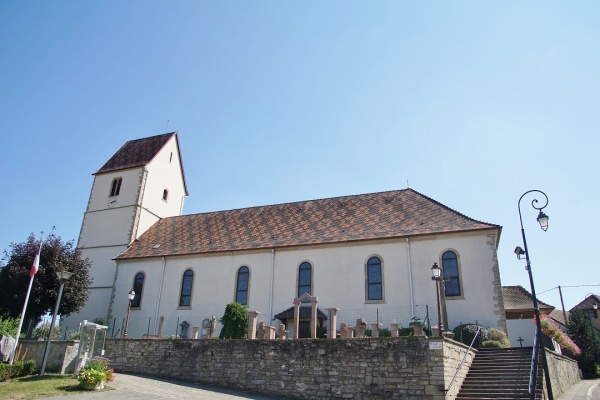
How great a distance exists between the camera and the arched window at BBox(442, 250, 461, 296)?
21.0 metres

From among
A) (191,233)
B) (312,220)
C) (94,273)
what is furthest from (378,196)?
(94,273)

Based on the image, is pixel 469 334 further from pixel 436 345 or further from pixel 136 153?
pixel 136 153

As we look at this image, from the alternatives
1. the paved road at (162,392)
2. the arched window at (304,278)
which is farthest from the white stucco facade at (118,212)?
the arched window at (304,278)

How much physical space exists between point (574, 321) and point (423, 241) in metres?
19.0

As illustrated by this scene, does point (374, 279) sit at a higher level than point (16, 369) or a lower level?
higher

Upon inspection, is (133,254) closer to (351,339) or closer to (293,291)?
(293,291)

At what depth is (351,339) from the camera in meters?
15.2

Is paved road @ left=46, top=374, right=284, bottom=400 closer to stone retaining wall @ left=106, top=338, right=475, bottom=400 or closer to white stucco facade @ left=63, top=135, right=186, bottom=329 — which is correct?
stone retaining wall @ left=106, top=338, right=475, bottom=400

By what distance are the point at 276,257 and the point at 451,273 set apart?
31.5 ft

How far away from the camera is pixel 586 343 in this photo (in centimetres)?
3088

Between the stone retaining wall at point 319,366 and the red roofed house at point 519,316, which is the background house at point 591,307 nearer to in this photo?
the red roofed house at point 519,316

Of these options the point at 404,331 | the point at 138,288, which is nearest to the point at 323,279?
the point at 404,331

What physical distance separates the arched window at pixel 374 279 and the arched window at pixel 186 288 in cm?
1093

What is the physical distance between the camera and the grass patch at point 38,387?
12855 mm
